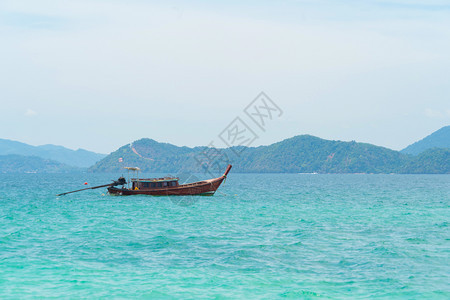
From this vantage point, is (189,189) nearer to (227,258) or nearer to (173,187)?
(173,187)

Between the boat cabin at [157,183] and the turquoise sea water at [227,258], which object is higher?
the boat cabin at [157,183]

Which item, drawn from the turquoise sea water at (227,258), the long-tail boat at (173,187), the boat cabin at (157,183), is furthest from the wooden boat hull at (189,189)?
the turquoise sea water at (227,258)

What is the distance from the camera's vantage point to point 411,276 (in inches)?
766

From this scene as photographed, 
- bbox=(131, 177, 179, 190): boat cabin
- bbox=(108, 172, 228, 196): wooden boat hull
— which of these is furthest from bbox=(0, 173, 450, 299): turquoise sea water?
bbox=(131, 177, 179, 190): boat cabin

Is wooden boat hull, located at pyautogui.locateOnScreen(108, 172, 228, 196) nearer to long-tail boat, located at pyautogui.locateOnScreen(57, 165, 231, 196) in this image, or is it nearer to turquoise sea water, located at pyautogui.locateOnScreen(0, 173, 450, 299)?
long-tail boat, located at pyautogui.locateOnScreen(57, 165, 231, 196)

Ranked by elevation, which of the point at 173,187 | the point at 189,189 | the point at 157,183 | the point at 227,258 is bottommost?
the point at 227,258

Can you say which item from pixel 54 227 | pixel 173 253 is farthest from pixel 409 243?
pixel 54 227

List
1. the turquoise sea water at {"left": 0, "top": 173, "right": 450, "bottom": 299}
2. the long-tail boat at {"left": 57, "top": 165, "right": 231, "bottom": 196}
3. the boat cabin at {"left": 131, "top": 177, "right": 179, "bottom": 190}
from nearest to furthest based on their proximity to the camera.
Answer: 1. the turquoise sea water at {"left": 0, "top": 173, "right": 450, "bottom": 299}
2. the long-tail boat at {"left": 57, "top": 165, "right": 231, "bottom": 196}
3. the boat cabin at {"left": 131, "top": 177, "right": 179, "bottom": 190}

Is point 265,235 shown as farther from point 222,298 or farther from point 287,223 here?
point 222,298

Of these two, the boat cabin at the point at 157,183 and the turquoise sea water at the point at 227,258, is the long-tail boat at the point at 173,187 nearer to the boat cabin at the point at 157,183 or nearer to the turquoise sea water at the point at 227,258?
the boat cabin at the point at 157,183

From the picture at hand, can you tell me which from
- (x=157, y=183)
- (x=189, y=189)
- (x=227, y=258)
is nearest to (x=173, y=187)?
(x=189, y=189)

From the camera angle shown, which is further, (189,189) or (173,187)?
(189,189)

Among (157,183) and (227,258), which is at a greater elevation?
(157,183)

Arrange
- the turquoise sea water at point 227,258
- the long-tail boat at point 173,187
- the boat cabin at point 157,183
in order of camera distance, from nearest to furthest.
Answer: the turquoise sea water at point 227,258 < the long-tail boat at point 173,187 < the boat cabin at point 157,183
